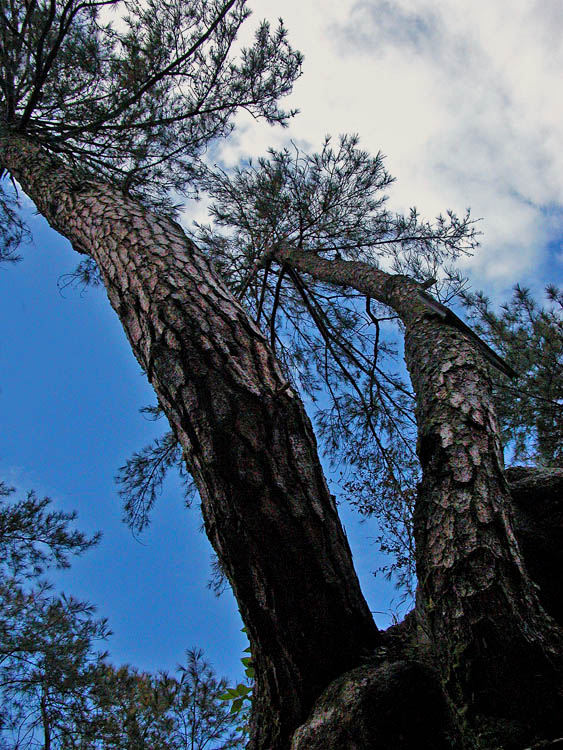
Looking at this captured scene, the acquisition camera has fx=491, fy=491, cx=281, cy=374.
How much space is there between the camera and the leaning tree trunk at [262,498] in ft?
3.51

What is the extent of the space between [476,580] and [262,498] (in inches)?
18.2

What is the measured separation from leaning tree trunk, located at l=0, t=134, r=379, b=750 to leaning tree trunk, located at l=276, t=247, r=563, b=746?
0.21 meters

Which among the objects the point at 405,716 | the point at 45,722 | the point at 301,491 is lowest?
the point at 405,716

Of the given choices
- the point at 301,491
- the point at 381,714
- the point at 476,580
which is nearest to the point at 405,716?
the point at 381,714

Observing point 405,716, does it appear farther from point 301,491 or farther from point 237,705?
point 237,705

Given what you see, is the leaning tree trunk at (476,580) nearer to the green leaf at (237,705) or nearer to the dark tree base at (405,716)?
the dark tree base at (405,716)

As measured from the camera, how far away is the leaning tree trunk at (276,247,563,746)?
85 centimetres

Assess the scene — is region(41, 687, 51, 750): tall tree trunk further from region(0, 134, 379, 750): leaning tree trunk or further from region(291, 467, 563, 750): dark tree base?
region(291, 467, 563, 750): dark tree base

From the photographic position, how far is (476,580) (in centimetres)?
94

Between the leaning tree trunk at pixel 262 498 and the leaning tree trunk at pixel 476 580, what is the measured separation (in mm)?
215

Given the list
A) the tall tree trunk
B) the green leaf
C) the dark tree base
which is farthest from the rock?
the tall tree trunk

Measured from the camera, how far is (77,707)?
341 centimetres

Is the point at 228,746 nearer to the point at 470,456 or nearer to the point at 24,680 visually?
the point at 24,680

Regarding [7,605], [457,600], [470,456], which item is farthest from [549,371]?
[7,605]
